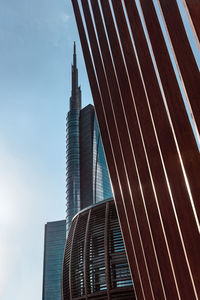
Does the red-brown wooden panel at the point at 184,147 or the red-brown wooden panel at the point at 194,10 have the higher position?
the red-brown wooden panel at the point at 194,10

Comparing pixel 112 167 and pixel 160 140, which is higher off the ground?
pixel 112 167

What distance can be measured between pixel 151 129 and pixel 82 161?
59081mm

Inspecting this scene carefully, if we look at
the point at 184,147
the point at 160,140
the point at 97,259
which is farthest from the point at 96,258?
the point at 184,147

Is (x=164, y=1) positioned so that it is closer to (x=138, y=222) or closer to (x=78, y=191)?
(x=138, y=222)

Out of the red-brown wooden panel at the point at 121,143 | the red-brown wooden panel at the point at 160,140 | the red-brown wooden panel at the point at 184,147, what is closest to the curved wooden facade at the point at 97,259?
the red-brown wooden panel at the point at 121,143

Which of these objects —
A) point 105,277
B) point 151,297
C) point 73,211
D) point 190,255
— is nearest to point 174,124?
point 190,255

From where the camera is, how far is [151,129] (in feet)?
6.96

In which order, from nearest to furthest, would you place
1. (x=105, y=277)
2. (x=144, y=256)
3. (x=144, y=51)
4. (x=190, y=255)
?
(x=190, y=255) → (x=144, y=51) → (x=144, y=256) → (x=105, y=277)

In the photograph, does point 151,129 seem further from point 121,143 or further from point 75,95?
point 75,95

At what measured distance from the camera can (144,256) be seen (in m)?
2.40

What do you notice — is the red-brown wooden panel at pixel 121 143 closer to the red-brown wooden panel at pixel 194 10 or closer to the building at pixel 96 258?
the red-brown wooden panel at pixel 194 10

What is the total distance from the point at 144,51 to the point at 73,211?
56983 mm

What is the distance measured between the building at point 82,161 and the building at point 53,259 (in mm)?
23063

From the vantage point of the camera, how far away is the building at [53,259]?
72.9 meters
